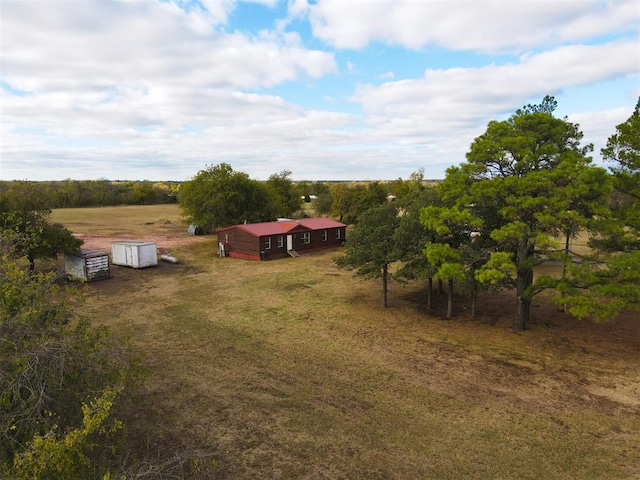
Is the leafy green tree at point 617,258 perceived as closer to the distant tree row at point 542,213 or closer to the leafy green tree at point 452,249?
the distant tree row at point 542,213

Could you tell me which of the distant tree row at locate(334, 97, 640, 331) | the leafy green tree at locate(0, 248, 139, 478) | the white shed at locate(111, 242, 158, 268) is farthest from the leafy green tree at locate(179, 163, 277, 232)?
the leafy green tree at locate(0, 248, 139, 478)

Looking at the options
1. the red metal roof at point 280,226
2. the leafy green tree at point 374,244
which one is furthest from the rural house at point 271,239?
the leafy green tree at point 374,244

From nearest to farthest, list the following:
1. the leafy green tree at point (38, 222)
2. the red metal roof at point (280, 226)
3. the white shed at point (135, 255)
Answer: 1. the leafy green tree at point (38, 222)
2. the white shed at point (135, 255)
3. the red metal roof at point (280, 226)

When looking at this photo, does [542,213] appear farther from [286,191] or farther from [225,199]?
[286,191]

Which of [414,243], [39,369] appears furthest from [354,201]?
[39,369]

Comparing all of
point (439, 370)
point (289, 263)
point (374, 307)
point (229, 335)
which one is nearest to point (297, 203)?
point (289, 263)

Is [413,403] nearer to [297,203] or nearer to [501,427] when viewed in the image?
[501,427]
